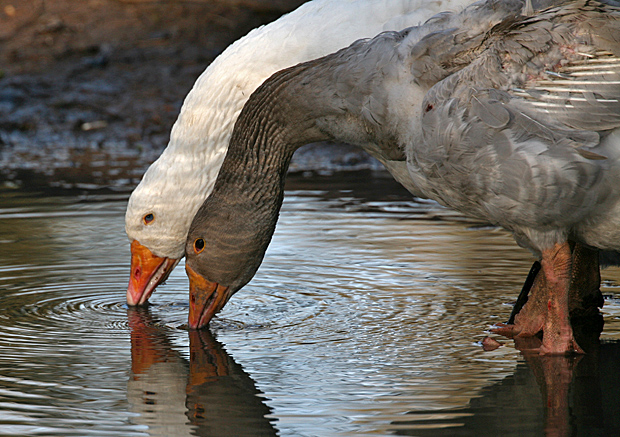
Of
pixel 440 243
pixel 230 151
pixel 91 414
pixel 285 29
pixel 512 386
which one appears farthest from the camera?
pixel 440 243

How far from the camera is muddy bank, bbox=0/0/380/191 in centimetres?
1175

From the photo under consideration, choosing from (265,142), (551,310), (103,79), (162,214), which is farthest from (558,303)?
(103,79)

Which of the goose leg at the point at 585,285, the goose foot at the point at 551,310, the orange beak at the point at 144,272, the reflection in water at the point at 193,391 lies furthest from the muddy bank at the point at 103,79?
the goose foot at the point at 551,310

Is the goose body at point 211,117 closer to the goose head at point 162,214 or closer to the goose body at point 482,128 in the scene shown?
the goose head at point 162,214

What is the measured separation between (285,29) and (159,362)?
2.52 meters

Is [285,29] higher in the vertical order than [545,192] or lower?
higher

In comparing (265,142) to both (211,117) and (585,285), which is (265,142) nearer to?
(211,117)

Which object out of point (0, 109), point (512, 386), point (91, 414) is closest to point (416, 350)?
point (512, 386)

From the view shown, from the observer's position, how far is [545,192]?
452cm

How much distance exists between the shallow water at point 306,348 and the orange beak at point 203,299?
96mm

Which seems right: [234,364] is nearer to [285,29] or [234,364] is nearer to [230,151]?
[230,151]

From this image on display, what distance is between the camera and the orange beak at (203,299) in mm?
5480

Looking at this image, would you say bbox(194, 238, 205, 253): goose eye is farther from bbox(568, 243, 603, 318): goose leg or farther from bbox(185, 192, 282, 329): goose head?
bbox(568, 243, 603, 318): goose leg

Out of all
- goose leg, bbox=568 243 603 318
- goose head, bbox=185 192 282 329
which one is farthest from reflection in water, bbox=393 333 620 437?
goose head, bbox=185 192 282 329
